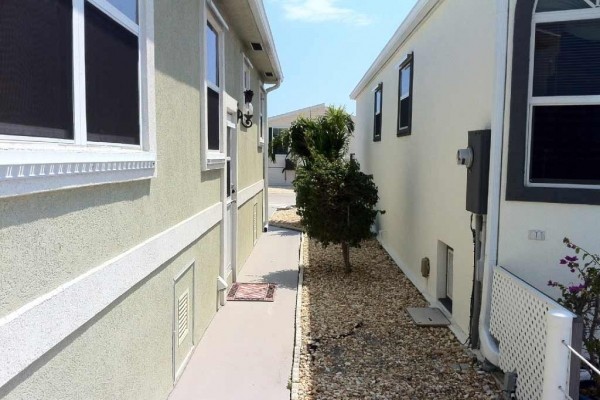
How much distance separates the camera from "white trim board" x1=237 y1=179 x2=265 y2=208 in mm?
7855

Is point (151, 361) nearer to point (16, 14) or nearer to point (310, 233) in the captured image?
point (16, 14)

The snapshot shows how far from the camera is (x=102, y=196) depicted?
2.52 meters

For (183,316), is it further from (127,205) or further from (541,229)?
(541,229)

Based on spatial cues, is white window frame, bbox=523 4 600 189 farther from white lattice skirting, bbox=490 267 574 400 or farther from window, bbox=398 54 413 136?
window, bbox=398 54 413 136

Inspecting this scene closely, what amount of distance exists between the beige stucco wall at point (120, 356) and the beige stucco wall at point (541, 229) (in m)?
2.97

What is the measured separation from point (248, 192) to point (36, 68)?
6.95 m

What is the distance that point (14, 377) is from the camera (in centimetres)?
175

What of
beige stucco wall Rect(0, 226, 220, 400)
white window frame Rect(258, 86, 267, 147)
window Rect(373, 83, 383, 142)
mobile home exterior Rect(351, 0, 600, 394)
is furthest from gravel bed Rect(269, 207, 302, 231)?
beige stucco wall Rect(0, 226, 220, 400)

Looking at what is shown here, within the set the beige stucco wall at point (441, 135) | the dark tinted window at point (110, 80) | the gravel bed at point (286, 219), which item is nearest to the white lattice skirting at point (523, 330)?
the beige stucco wall at point (441, 135)

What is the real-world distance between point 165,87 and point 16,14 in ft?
6.25

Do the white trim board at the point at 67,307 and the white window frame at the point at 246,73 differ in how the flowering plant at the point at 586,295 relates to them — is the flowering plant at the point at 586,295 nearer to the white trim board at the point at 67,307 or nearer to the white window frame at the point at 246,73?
the white trim board at the point at 67,307

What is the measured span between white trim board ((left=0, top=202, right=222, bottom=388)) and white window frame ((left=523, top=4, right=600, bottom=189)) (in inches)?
130

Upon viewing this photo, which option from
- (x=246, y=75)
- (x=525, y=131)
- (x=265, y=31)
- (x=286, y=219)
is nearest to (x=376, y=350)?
(x=525, y=131)

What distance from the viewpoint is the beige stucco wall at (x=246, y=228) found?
26.0ft
